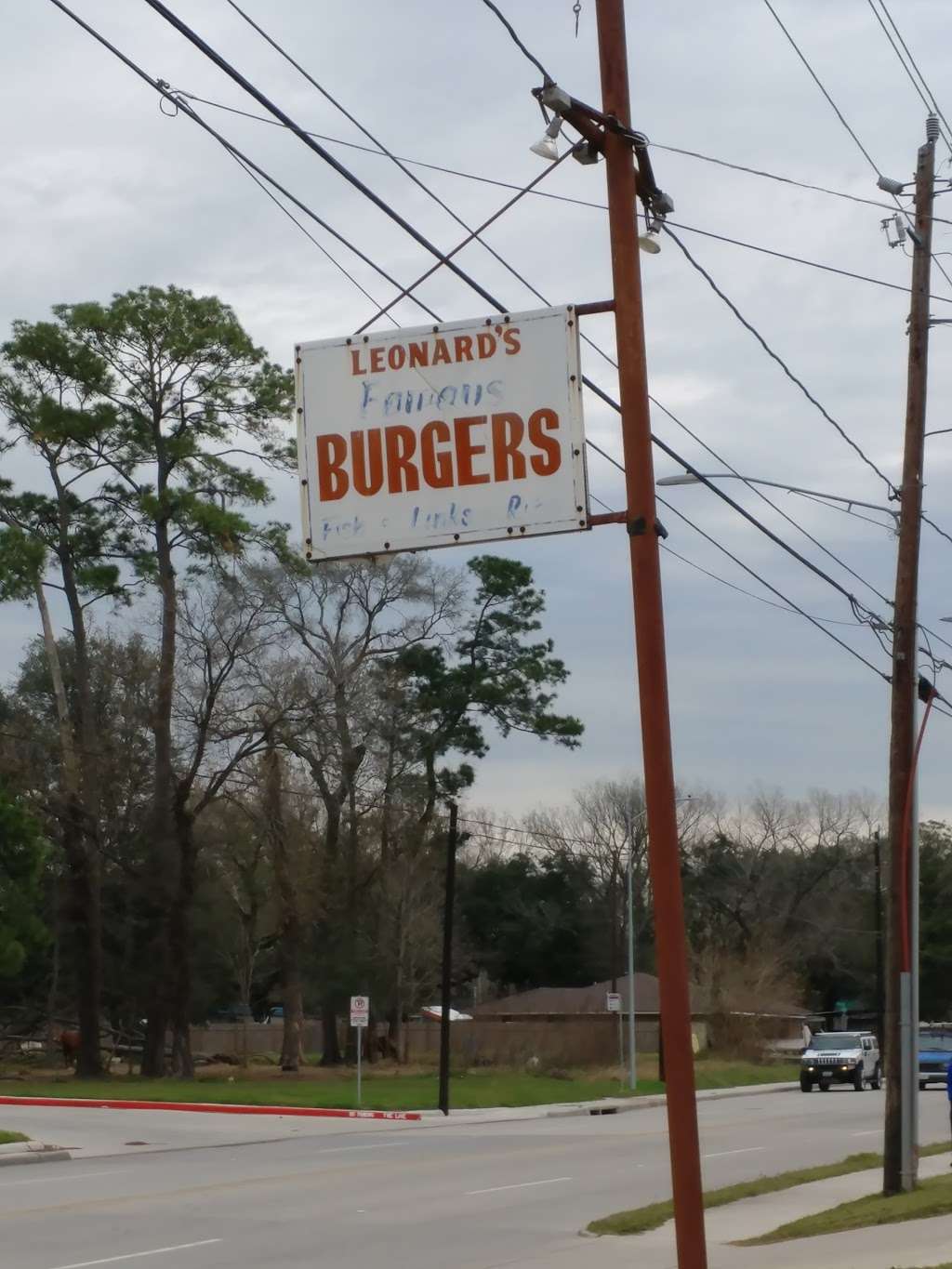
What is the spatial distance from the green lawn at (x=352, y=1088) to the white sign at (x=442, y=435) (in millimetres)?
32283

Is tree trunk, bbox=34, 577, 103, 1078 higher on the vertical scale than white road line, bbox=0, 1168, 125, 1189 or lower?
higher

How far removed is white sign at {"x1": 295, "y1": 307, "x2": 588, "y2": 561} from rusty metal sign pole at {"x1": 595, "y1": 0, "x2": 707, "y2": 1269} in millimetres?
300

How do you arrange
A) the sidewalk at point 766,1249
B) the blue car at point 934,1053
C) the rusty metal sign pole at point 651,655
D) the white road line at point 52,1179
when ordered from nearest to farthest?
the rusty metal sign pole at point 651,655
the sidewalk at point 766,1249
the white road line at point 52,1179
the blue car at point 934,1053

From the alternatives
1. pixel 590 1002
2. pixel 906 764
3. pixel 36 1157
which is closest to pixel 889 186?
pixel 906 764

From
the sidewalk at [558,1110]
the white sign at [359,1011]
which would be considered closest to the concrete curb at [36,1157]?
the sidewalk at [558,1110]

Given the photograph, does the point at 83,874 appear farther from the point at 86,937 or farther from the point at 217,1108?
the point at 217,1108

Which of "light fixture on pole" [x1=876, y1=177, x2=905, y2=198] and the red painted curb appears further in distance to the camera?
the red painted curb

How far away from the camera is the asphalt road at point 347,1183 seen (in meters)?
14.4

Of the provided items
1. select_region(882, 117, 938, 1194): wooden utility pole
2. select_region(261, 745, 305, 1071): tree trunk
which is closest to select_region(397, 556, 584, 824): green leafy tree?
select_region(261, 745, 305, 1071): tree trunk

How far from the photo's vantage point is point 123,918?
57844mm

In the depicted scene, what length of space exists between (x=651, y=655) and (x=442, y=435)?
148cm

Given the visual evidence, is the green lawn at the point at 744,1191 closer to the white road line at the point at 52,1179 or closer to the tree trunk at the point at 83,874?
the white road line at the point at 52,1179

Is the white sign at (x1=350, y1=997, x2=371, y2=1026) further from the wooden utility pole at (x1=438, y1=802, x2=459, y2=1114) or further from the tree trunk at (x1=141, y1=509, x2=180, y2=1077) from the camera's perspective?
the tree trunk at (x1=141, y1=509, x2=180, y2=1077)

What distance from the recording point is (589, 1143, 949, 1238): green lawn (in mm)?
15594
